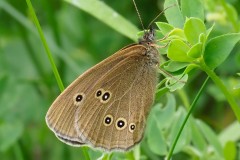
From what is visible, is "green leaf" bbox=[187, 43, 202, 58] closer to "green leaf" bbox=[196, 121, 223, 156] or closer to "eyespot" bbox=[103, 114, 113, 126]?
"eyespot" bbox=[103, 114, 113, 126]

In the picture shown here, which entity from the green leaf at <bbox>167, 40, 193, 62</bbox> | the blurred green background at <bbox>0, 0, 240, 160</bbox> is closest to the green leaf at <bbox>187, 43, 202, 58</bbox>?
the green leaf at <bbox>167, 40, 193, 62</bbox>

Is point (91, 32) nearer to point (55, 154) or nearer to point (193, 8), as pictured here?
point (55, 154)

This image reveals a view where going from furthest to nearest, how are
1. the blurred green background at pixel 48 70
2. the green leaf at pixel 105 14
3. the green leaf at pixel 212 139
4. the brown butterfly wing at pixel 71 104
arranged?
the blurred green background at pixel 48 70 < the green leaf at pixel 105 14 < the green leaf at pixel 212 139 < the brown butterfly wing at pixel 71 104

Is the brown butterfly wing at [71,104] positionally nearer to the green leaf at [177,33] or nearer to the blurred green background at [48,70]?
the green leaf at [177,33]

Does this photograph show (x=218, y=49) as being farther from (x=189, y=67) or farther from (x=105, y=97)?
(x=105, y=97)

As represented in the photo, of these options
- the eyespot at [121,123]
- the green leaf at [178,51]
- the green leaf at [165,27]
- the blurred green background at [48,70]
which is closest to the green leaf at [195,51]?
the green leaf at [178,51]

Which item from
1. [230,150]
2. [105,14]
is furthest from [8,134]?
[230,150]

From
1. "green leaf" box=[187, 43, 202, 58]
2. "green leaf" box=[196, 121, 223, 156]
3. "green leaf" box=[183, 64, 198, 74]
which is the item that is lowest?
"green leaf" box=[183, 64, 198, 74]

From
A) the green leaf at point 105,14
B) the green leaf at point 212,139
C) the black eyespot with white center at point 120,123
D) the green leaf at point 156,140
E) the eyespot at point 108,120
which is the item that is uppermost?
the green leaf at point 105,14
